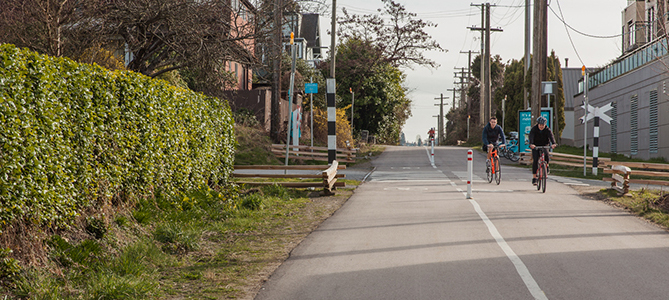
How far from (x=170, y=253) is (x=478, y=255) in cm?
378

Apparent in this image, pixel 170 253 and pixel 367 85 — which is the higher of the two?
pixel 367 85

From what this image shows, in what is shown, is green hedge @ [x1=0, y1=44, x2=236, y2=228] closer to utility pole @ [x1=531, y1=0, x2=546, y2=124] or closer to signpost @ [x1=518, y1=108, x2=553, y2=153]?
utility pole @ [x1=531, y1=0, x2=546, y2=124]

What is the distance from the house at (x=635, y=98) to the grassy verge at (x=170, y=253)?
70.1 feet

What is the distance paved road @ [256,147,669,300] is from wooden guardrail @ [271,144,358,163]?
15.2 meters

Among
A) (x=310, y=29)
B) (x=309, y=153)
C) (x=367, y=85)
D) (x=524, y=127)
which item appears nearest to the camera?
(x=309, y=153)

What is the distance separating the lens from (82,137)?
6.57 m

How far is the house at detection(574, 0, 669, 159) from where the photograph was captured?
2795 cm

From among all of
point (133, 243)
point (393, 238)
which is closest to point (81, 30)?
point (133, 243)

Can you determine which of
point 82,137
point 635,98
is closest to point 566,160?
point 635,98

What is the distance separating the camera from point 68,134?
246 inches

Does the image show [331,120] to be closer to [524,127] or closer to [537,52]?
[537,52]

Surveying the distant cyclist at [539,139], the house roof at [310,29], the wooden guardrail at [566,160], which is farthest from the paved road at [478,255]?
the house roof at [310,29]

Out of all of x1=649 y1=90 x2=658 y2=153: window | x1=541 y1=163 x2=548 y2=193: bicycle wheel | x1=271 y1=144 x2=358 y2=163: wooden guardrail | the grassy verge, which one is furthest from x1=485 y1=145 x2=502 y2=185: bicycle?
x1=649 y1=90 x2=658 y2=153: window

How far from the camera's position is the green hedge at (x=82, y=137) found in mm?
5297
